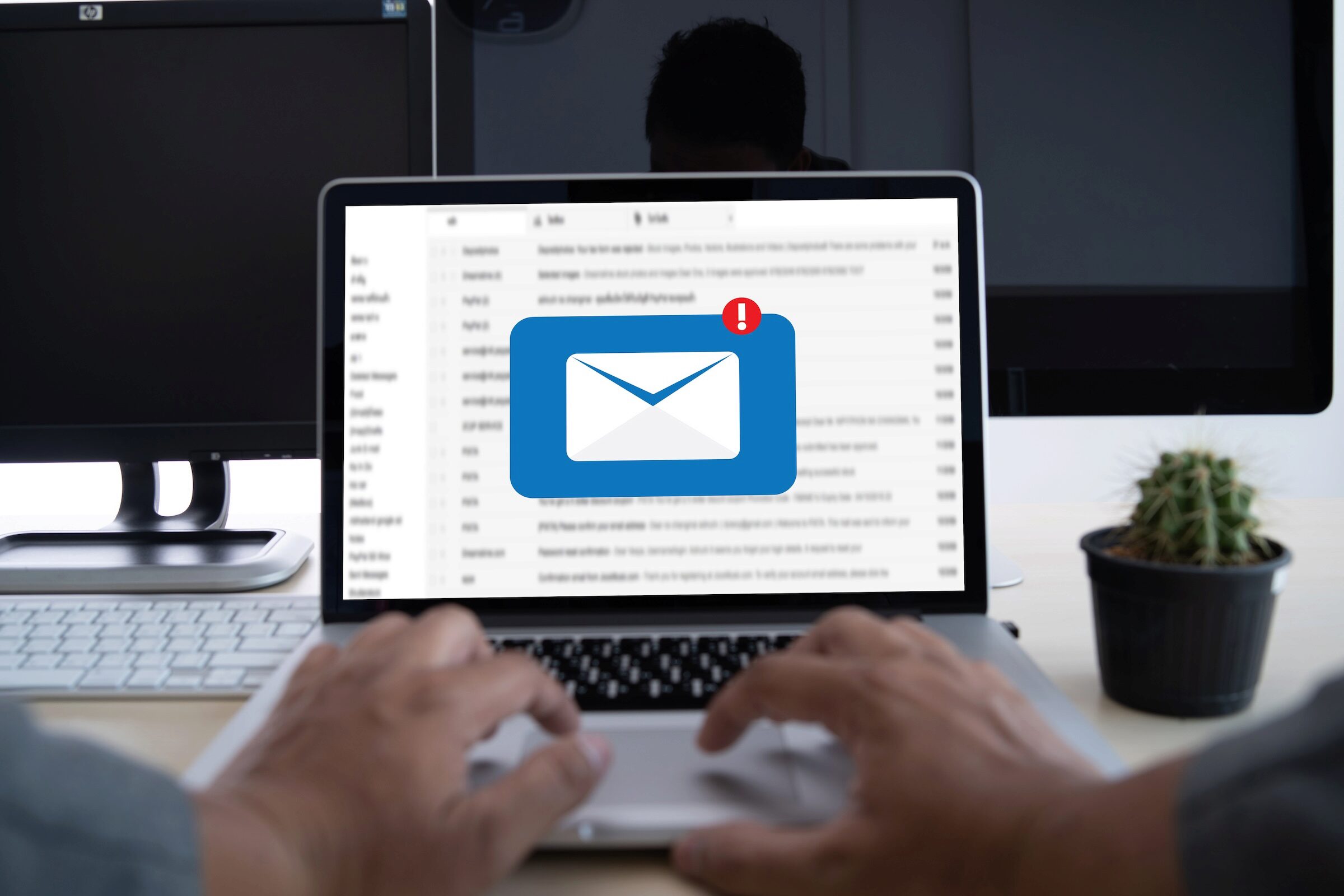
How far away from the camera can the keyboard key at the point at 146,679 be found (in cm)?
53

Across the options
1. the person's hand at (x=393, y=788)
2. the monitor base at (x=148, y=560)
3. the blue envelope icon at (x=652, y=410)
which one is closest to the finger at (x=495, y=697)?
the person's hand at (x=393, y=788)

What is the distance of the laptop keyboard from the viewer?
18.8 inches

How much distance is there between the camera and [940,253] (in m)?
0.61

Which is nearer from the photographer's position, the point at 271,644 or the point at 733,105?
the point at 271,644

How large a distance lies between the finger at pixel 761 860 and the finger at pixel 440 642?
0.47 ft

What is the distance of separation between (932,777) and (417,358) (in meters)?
0.44

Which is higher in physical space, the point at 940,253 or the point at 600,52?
the point at 600,52

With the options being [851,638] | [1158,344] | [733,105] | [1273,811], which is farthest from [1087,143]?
[1273,811]

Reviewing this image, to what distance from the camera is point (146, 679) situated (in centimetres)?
54

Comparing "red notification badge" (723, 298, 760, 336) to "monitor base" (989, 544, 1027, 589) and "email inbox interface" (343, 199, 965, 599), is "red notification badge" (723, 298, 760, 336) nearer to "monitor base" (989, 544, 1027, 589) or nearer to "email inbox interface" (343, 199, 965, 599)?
"email inbox interface" (343, 199, 965, 599)

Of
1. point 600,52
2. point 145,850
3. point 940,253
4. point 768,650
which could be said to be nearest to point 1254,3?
point 940,253

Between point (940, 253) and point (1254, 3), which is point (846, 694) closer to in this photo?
point (940, 253)

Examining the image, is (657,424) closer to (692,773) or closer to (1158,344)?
(692,773)

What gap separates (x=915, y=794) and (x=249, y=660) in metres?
0.44
